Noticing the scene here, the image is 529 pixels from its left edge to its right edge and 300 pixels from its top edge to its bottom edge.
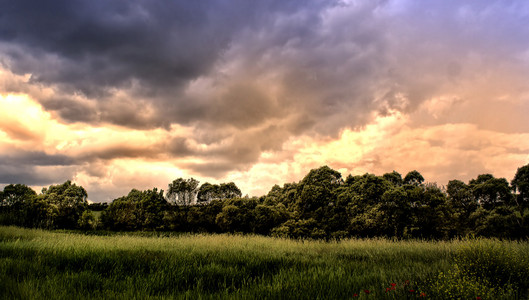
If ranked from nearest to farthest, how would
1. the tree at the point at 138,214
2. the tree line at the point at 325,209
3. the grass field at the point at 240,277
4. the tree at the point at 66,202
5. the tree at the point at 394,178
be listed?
1. the grass field at the point at 240,277
2. the tree line at the point at 325,209
3. the tree at the point at 394,178
4. the tree at the point at 138,214
5. the tree at the point at 66,202

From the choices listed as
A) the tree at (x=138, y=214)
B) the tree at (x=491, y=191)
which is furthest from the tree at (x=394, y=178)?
the tree at (x=138, y=214)

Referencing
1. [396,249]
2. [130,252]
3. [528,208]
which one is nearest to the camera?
[130,252]

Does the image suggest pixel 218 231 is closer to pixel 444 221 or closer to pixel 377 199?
pixel 377 199

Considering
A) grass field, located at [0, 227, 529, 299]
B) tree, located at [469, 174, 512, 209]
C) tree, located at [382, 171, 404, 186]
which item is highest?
tree, located at [382, 171, 404, 186]

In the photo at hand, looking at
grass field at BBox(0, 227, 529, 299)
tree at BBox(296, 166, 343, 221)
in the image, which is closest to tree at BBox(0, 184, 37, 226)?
grass field at BBox(0, 227, 529, 299)

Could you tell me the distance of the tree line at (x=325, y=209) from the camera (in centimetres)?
2184

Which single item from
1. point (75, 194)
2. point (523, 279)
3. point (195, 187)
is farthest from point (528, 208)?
point (75, 194)

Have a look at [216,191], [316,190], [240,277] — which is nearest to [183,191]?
[216,191]

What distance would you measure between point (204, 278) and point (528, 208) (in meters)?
25.2

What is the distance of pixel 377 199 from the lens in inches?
919

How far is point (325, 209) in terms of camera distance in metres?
25.0

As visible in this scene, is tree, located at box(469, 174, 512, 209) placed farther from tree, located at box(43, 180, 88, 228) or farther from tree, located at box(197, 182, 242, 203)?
tree, located at box(43, 180, 88, 228)

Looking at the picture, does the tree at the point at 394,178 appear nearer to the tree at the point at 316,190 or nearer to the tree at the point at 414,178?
the tree at the point at 414,178

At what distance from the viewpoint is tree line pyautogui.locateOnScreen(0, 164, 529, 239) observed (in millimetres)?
21844
